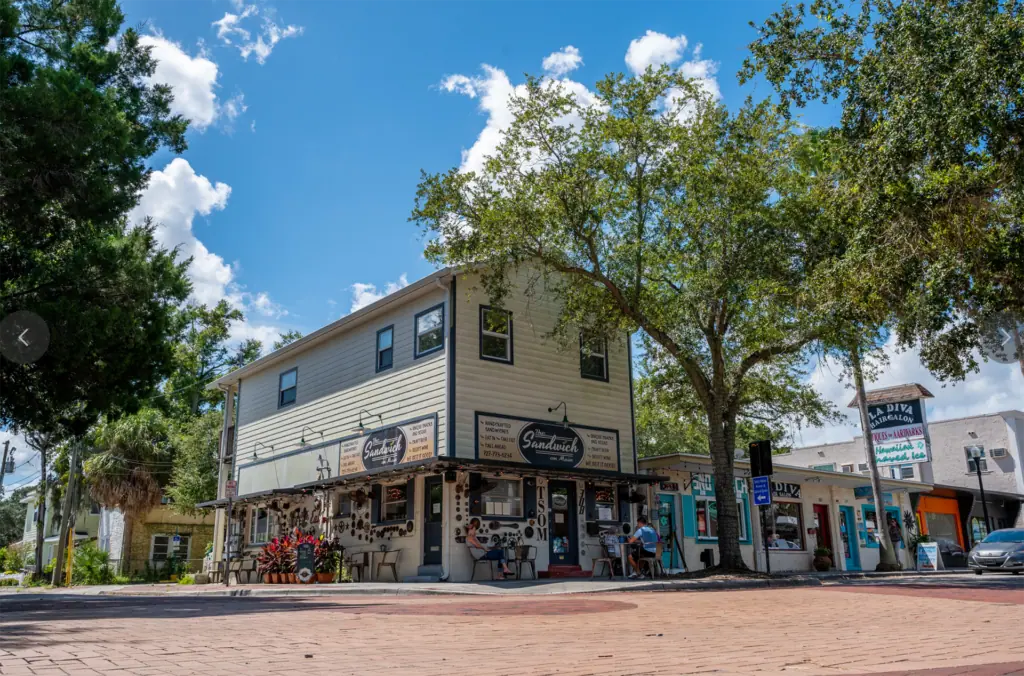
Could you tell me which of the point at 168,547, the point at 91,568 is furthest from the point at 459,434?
the point at 168,547

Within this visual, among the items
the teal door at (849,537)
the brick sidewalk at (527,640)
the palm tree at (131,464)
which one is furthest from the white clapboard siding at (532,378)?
the palm tree at (131,464)

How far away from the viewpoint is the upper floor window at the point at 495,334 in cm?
2120

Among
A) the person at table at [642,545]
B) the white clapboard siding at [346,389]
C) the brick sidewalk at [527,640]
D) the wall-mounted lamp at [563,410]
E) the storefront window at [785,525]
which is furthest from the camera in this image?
the storefront window at [785,525]

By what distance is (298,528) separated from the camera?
2377cm

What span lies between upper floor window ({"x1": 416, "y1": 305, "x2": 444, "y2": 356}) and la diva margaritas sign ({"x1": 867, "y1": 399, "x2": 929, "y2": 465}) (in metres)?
17.3

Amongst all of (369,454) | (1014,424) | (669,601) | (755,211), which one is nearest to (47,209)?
(369,454)

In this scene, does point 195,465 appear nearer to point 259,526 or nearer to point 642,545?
point 259,526

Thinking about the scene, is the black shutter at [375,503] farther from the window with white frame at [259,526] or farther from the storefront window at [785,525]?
the storefront window at [785,525]

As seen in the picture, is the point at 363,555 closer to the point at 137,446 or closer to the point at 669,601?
the point at 669,601

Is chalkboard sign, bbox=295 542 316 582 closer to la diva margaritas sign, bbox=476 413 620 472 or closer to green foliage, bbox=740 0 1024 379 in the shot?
la diva margaritas sign, bbox=476 413 620 472

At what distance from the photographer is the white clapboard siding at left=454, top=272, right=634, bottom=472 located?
20641 millimetres

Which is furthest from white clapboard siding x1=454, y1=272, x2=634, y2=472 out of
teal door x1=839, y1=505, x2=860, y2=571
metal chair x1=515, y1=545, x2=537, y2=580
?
teal door x1=839, y1=505, x2=860, y2=571

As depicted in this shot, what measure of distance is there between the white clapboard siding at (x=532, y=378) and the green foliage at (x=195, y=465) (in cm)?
1899

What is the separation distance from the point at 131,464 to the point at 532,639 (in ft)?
109
